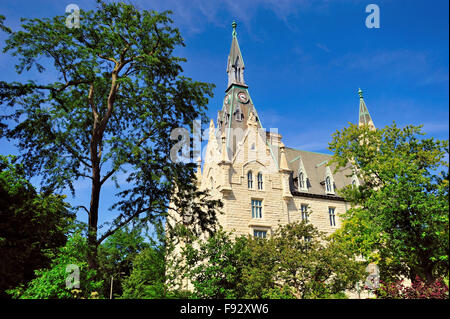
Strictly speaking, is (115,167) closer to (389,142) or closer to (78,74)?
(78,74)

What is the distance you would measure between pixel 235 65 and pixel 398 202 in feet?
105

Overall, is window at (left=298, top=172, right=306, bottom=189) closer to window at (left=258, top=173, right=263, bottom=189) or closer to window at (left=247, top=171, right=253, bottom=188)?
window at (left=258, top=173, right=263, bottom=189)

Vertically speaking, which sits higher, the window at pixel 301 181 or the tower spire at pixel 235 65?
the tower spire at pixel 235 65

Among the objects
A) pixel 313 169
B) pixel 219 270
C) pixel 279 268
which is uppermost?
pixel 313 169

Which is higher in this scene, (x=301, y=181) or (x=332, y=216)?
(x=301, y=181)

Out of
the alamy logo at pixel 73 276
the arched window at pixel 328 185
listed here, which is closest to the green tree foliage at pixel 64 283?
the alamy logo at pixel 73 276

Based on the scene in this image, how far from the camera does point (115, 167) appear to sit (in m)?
15.8

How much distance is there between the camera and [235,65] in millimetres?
48156

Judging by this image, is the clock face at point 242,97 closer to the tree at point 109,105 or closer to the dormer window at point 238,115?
the dormer window at point 238,115

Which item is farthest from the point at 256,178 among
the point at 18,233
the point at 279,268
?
the point at 18,233

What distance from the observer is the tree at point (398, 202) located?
2134cm

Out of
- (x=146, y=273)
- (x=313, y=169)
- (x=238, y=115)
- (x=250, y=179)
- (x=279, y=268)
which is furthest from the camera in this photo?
(x=313, y=169)

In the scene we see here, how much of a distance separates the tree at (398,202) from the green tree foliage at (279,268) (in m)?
3.20

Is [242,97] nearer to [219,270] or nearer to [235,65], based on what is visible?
[235,65]
